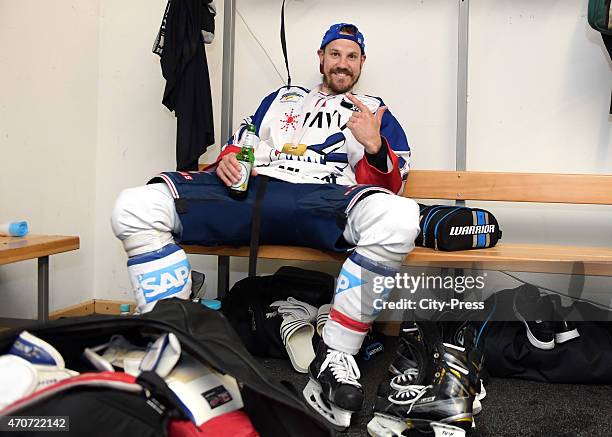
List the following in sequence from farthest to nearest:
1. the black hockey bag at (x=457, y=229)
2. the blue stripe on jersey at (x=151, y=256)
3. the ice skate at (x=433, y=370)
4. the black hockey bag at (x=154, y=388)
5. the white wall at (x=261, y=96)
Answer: the white wall at (x=261, y=96), the black hockey bag at (x=457, y=229), the blue stripe on jersey at (x=151, y=256), the ice skate at (x=433, y=370), the black hockey bag at (x=154, y=388)

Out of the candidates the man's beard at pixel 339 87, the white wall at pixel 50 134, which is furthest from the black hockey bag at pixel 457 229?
the white wall at pixel 50 134

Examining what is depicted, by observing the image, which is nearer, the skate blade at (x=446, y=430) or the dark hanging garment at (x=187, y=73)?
the skate blade at (x=446, y=430)

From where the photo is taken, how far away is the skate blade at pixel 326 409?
115 cm

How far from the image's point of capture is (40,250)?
148cm

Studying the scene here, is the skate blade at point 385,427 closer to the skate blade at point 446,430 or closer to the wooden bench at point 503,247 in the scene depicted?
the skate blade at point 446,430

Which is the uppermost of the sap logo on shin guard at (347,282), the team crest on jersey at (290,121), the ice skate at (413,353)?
the team crest on jersey at (290,121)

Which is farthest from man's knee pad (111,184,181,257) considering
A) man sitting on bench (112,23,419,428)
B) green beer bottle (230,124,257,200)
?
green beer bottle (230,124,257,200)

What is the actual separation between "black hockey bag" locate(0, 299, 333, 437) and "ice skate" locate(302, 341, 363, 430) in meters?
0.30

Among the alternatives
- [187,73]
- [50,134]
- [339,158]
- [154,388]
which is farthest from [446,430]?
[50,134]

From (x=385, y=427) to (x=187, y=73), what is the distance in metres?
1.39

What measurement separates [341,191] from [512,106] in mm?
927

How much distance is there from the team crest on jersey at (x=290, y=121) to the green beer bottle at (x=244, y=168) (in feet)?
1.05

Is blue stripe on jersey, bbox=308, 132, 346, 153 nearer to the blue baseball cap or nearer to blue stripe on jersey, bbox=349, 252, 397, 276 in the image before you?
the blue baseball cap

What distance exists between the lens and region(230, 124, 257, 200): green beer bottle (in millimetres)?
1486
